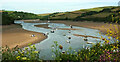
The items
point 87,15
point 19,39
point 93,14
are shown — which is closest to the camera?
point 19,39

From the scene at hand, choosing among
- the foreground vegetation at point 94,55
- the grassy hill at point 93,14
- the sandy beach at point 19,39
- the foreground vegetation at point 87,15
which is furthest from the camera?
the grassy hill at point 93,14

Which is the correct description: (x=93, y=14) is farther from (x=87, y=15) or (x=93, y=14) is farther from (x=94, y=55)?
(x=94, y=55)

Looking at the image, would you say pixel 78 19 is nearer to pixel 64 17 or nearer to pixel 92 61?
pixel 64 17

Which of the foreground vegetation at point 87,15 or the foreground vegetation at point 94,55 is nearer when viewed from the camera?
the foreground vegetation at point 94,55

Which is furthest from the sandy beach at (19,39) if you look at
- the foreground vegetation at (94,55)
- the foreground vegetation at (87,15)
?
the foreground vegetation at (87,15)

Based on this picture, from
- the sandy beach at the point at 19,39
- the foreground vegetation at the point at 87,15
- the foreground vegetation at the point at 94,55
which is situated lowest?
the sandy beach at the point at 19,39

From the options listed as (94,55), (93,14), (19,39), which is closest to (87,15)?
(93,14)

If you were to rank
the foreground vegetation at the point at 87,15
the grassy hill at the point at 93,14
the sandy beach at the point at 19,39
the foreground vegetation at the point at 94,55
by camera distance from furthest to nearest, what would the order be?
the grassy hill at the point at 93,14, the foreground vegetation at the point at 87,15, the sandy beach at the point at 19,39, the foreground vegetation at the point at 94,55

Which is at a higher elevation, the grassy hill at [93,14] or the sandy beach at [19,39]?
the grassy hill at [93,14]

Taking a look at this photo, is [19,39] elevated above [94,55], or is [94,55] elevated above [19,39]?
[94,55]

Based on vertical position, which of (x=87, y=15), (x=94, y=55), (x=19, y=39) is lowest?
(x=19, y=39)

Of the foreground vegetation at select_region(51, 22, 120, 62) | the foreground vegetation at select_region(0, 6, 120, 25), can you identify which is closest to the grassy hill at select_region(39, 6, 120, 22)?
the foreground vegetation at select_region(0, 6, 120, 25)

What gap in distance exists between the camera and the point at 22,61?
824 centimetres

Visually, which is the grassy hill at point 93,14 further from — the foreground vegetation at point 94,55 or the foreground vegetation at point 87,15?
the foreground vegetation at point 94,55
